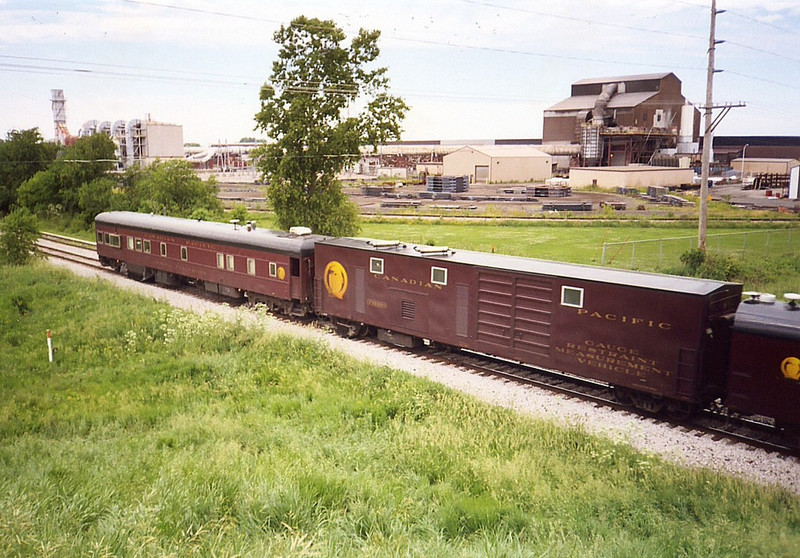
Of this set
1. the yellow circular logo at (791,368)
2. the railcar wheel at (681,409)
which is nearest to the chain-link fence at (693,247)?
the railcar wheel at (681,409)

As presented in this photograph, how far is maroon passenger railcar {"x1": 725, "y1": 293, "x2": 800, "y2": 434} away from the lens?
12.3 meters

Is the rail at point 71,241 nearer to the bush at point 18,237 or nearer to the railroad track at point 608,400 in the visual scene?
the bush at point 18,237

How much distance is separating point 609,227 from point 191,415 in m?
35.1

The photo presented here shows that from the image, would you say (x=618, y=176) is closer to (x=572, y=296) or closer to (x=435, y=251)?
(x=435, y=251)

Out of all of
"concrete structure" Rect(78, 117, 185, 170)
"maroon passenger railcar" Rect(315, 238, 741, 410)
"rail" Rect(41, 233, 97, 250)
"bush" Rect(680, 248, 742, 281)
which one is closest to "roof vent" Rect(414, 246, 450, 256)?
"maroon passenger railcar" Rect(315, 238, 741, 410)

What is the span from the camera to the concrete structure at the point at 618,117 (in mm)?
56281

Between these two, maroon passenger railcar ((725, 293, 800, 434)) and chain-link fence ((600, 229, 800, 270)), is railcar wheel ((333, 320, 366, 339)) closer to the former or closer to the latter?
maroon passenger railcar ((725, 293, 800, 434))

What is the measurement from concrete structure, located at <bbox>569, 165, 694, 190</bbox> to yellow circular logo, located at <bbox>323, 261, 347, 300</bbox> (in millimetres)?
44869

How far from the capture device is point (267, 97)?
3156 cm

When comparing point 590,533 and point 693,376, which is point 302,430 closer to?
point 590,533

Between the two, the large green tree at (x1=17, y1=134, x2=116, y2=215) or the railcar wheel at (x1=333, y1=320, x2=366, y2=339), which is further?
the large green tree at (x1=17, y1=134, x2=116, y2=215)

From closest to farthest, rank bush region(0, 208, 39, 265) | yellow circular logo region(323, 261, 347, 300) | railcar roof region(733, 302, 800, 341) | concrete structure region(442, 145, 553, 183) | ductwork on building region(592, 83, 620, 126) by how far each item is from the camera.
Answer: railcar roof region(733, 302, 800, 341) < yellow circular logo region(323, 261, 347, 300) < bush region(0, 208, 39, 265) < ductwork on building region(592, 83, 620, 126) < concrete structure region(442, 145, 553, 183)

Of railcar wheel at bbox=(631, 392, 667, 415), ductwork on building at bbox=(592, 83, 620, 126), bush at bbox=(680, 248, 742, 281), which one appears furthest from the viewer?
ductwork on building at bbox=(592, 83, 620, 126)


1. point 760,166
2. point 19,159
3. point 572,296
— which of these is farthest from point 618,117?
point 19,159
